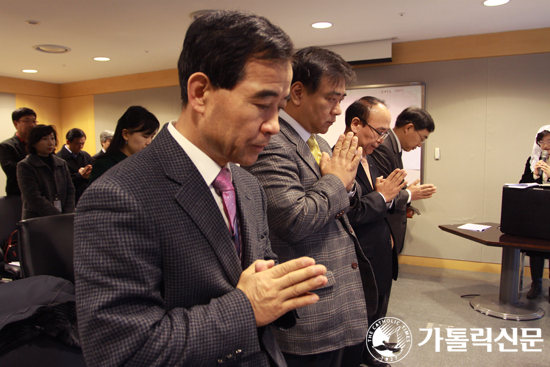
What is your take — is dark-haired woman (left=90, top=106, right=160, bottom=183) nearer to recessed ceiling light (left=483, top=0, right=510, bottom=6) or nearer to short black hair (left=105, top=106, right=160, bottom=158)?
short black hair (left=105, top=106, right=160, bottom=158)

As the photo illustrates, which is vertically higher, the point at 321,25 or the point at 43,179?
the point at 321,25

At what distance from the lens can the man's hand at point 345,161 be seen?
4.46ft

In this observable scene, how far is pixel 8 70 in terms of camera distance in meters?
6.23

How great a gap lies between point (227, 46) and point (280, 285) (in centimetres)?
50

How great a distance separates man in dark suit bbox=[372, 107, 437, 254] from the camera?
262 cm

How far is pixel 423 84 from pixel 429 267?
2358 millimetres

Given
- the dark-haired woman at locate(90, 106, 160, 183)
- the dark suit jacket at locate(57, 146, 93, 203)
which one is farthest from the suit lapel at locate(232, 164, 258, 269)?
the dark suit jacket at locate(57, 146, 93, 203)

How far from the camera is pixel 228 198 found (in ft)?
2.82

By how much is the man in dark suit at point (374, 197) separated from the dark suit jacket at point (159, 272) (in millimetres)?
1112

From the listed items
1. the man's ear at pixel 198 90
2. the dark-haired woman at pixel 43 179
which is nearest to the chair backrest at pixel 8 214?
the dark-haired woman at pixel 43 179

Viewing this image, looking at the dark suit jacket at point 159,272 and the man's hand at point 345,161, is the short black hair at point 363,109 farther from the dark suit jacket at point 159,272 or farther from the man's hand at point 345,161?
the dark suit jacket at point 159,272

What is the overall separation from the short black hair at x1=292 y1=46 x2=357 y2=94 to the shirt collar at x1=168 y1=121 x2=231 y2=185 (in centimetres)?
74

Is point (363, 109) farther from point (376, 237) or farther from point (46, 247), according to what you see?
point (46, 247)

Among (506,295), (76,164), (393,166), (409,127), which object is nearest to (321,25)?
(409,127)
